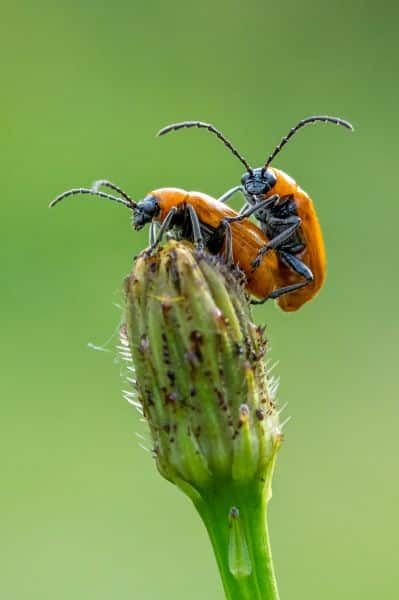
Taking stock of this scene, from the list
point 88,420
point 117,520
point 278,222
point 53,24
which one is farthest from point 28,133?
point 278,222

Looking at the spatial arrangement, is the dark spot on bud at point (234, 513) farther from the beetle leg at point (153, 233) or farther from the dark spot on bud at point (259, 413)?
the beetle leg at point (153, 233)

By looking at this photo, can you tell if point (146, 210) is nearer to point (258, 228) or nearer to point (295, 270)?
point (258, 228)

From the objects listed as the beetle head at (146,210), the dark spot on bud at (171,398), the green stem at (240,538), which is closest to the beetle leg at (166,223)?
the beetle head at (146,210)

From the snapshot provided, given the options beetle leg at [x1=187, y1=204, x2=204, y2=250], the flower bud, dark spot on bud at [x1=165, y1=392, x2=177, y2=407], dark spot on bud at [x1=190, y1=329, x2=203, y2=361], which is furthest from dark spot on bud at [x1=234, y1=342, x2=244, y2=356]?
beetle leg at [x1=187, y1=204, x2=204, y2=250]

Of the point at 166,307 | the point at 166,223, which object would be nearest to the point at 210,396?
the point at 166,307

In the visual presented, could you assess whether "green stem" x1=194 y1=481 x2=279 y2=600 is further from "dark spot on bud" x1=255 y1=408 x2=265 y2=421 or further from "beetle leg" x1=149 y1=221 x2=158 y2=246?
"beetle leg" x1=149 y1=221 x2=158 y2=246

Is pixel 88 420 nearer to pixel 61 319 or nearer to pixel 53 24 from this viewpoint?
pixel 61 319
